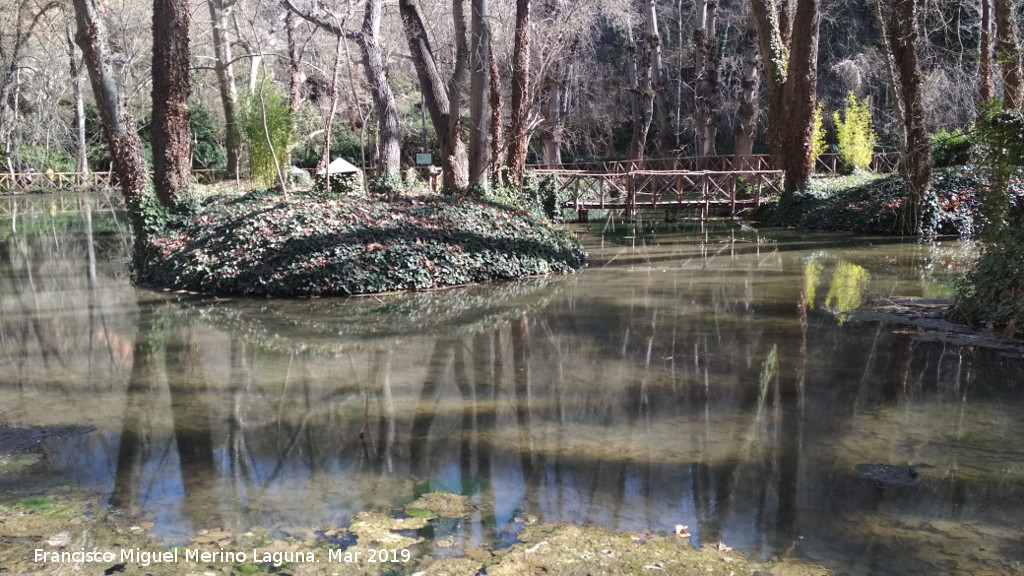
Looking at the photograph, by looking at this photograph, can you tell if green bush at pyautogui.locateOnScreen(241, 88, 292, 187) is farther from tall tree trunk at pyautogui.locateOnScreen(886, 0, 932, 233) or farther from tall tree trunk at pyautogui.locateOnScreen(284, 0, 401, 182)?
tall tree trunk at pyautogui.locateOnScreen(886, 0, 932, 233)

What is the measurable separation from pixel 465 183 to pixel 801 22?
27.0 ft

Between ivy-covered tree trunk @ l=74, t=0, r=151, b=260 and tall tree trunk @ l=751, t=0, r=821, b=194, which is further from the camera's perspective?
tall tree trunk @ l=751, t=0, r=821, b=194

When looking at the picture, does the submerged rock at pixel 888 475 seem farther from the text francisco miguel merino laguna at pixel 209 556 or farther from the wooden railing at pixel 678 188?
the wooden railing at pixel 678 188

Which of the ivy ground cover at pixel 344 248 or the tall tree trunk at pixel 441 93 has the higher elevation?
the tall tree trunk at pixel 441 93

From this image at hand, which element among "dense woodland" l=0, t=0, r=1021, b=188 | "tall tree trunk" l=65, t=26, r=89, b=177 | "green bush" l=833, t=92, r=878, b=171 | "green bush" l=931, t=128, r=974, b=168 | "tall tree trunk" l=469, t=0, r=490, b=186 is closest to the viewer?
"tall tree trunk" l=469, t=0, r=490, b=186

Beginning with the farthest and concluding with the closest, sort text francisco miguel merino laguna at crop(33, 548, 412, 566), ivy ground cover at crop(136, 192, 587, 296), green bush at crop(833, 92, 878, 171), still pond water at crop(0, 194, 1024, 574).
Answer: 1. green bush at crop(833, 92, 878, 171)
2. ivy ground cover at crop(136, 192, 587, 296)
3. still pond water at crop(0, 194, 1024, 574)
4. text francisco miguel merino laguna at crop(33, 548, 412, 566)

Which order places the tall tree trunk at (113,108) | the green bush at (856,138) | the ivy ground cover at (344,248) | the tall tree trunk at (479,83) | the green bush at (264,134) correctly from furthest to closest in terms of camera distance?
the green bush at (856,138), the green bush at (264,134), the tall tree trunk at (479,83), the tall tree trunk at (113,108), the ivy ground cover at (344,248)

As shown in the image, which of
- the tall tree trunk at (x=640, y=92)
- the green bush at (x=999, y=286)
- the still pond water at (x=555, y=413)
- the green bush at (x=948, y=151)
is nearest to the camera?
the still pond water at (x=555, y=413)

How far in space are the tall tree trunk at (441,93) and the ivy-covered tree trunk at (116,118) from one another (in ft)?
17.2

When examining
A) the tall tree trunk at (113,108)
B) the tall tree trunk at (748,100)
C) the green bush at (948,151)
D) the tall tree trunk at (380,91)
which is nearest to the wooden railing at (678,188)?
the tall tree trunk at (748,100)

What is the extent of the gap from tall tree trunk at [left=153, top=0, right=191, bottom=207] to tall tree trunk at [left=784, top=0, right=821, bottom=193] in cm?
1251

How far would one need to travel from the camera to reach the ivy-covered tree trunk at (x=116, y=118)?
1203cm

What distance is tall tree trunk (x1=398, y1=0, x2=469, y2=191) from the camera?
15.0 m

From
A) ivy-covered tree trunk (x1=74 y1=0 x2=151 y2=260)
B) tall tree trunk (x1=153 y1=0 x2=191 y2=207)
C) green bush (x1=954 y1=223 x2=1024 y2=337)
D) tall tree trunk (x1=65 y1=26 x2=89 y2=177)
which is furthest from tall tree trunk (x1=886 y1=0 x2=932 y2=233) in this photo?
tall tree trunk (x1=65 y1=26 x2=89 y2=177)
